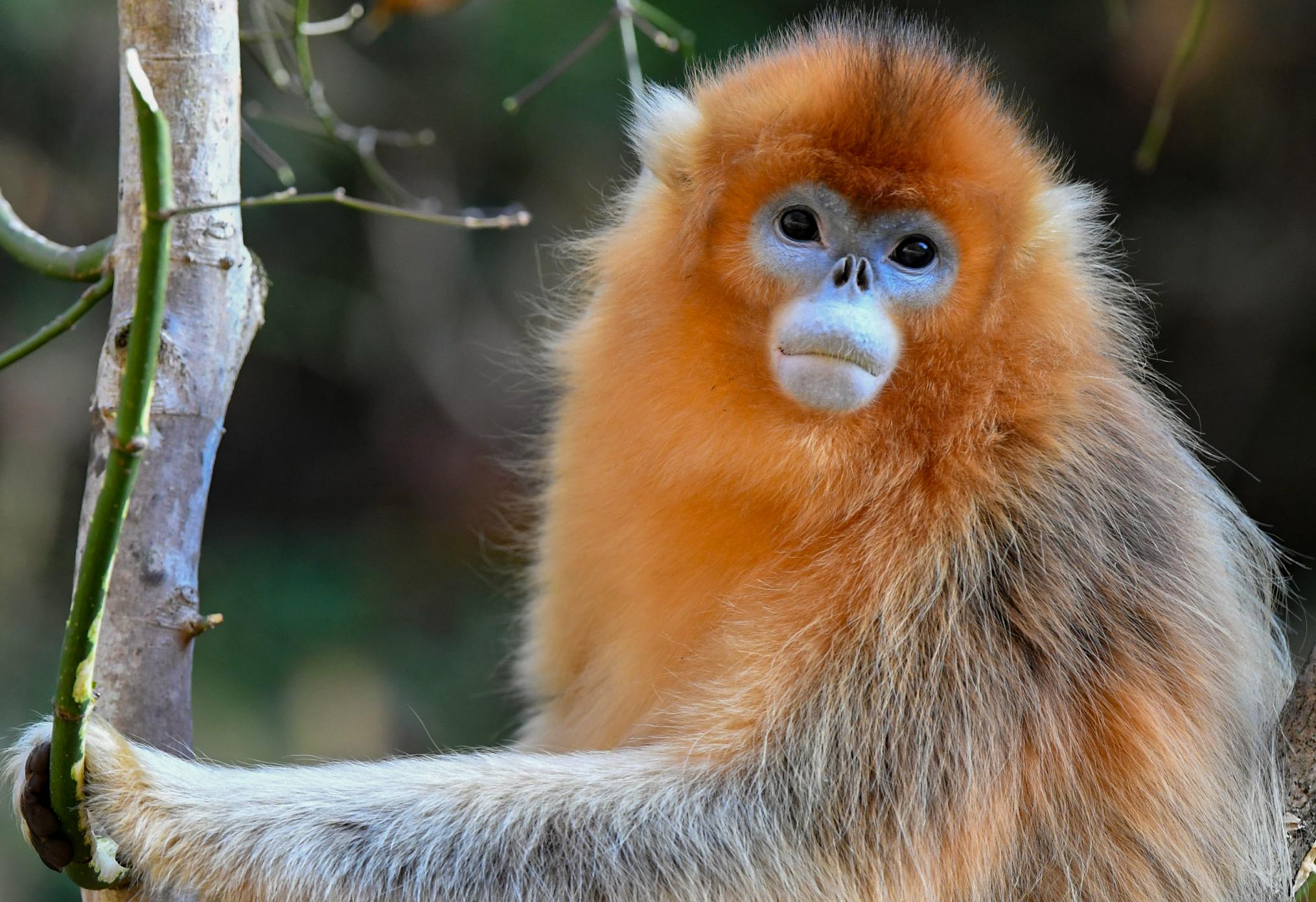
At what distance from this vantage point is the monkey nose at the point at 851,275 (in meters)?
2.63

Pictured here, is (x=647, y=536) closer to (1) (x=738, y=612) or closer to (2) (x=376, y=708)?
(1) (x=738, y=612)

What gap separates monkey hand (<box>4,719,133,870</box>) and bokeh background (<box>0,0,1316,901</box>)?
3899mm

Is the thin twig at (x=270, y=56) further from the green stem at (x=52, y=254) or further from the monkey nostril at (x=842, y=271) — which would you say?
the monkey nostril at (x=842, y=271)

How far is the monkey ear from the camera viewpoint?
3.07 metres

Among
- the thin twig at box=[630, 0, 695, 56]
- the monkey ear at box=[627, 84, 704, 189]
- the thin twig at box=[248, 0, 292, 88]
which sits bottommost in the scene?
the monkey ear at box=[627, 84, 704, 189]

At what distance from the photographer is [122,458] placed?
4.91 feet

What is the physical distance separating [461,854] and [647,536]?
2.60 ft

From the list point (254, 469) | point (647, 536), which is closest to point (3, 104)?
point (254, 469)

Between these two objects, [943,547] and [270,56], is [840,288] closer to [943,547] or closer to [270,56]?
[943,547]

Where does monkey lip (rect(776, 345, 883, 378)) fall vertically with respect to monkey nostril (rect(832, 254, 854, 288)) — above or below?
below

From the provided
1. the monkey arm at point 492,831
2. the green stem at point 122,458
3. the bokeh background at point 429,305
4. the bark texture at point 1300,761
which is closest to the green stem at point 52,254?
the monkey arm at point 492,831

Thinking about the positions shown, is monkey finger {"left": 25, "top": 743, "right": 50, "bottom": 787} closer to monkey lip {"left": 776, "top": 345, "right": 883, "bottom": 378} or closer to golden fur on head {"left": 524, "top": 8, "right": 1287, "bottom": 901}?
golden fur on head {"left": 524, "top": 8, "right": 1287, "bottom": 901}

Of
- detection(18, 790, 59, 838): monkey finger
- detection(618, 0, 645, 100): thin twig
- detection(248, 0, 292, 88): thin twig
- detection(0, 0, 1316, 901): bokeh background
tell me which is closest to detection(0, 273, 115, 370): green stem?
detection(18, 790, 59, 838): monkey finger

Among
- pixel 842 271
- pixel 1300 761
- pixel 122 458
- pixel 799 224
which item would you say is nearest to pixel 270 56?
pixel 799 224
